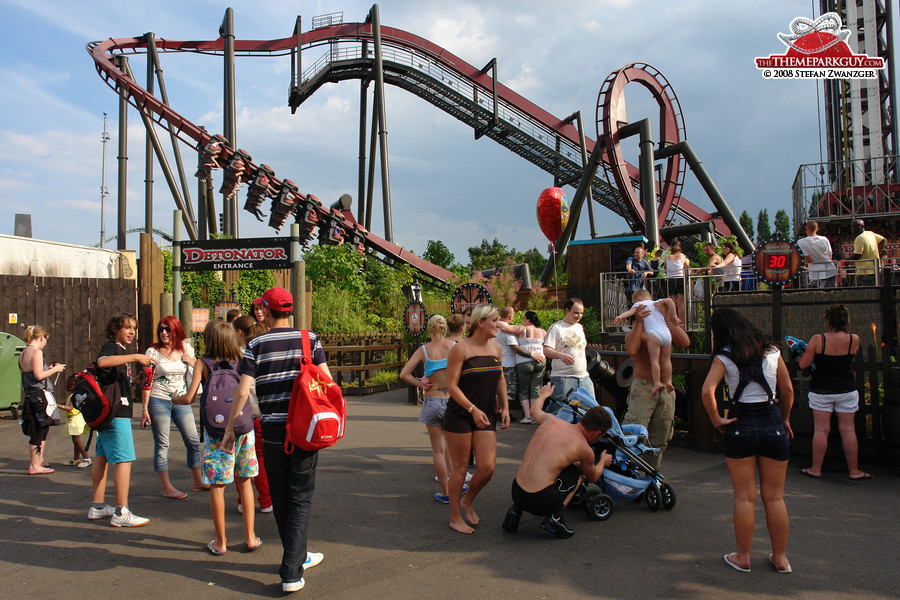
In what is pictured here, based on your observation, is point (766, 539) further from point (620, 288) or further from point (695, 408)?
point (620, 288)

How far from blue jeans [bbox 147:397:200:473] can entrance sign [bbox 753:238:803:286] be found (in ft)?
23.0

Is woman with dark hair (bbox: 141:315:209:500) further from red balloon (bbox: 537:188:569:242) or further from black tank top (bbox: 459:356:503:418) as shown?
red balloon (bbox: 537:188:569:242)

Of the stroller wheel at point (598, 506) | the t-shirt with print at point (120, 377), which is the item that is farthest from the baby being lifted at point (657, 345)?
the t-shirt with print at point (120, 377)

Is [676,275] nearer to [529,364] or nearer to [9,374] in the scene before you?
[529,364]

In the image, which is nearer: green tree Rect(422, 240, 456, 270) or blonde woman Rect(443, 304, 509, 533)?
blonde woman Rect(443, 304, 509, 533)

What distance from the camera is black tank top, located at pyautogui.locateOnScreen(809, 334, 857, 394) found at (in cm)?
589

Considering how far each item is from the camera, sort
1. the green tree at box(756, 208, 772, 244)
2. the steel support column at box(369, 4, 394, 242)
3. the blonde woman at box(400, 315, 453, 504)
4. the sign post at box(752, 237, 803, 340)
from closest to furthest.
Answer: the blonde woman at box(400, 315, 453, 504)
the sign post at box(752, 237, 803, 340)
the steel support column at box(369, 4, 394, 242)
the green tree at box(756, 208, 772, 244)

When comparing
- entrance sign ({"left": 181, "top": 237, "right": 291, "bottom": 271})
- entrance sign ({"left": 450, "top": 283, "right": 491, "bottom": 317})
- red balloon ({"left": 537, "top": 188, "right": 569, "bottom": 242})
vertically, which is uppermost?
red balloon ({"left": 537, "top": 188, "right": 569, "bottom": 242})

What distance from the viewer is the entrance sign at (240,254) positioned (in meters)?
11.0

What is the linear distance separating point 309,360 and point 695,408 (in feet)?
16.8

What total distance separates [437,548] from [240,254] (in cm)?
808

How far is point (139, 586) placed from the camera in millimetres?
3715

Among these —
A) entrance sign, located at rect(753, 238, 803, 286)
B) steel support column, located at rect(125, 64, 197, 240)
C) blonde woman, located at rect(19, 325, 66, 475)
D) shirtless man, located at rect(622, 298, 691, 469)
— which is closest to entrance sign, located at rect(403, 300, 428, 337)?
entrance sign, located at rect(753, 238, 803, 286)

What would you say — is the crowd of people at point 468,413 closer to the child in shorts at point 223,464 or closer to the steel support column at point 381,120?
the child in shorts at point 223,464
